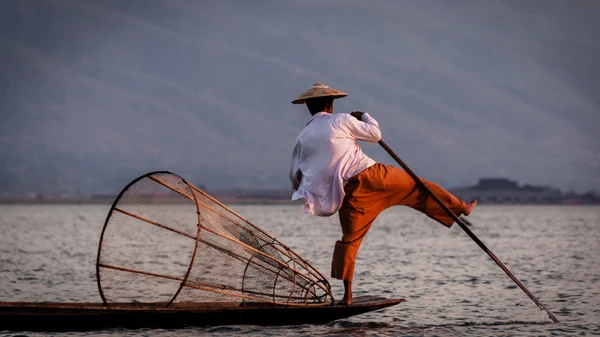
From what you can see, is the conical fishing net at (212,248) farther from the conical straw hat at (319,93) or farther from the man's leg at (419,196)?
the conical straw hat at (319,93)

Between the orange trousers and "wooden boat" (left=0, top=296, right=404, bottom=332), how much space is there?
1.72 feet

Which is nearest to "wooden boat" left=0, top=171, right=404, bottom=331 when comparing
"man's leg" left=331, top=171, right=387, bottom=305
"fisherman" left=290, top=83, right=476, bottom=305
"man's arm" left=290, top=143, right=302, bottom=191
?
"man's leg" left=331, top=171, right=387, bottom=305

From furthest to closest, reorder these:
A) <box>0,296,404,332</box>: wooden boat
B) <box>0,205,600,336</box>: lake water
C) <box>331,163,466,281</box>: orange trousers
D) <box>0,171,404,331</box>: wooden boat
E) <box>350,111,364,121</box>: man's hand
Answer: <box>0,205,600,336</box>: lake water, <box>350,111,364,121</box>: man's hand, <box>331,163,466,281</box>: orange trousers, <box>0,171,404,331</box>: wooden boat, <box>0,296,404,332</box>: wooden boat

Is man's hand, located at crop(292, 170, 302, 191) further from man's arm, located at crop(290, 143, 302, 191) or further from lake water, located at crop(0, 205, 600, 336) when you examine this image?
lake water, located at crop(0, 205, 600, 336)

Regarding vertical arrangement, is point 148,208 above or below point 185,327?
above

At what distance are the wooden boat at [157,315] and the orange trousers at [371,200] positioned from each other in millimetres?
526

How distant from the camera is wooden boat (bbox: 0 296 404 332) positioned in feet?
29.3

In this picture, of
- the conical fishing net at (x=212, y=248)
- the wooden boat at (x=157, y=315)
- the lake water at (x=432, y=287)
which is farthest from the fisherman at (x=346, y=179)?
the lake water at (x=432, y=287)

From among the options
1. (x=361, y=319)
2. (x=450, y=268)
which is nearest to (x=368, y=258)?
(x=450, y=268)

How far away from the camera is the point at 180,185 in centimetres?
926

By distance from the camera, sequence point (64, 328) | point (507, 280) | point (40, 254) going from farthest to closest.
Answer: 1. point (40, 254)
2. point (507, 280)
3. point (64, 328)

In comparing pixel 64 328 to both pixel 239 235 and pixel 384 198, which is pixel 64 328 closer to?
pixel 239 235

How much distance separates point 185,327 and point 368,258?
42.5ft

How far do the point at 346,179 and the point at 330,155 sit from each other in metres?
0.34
